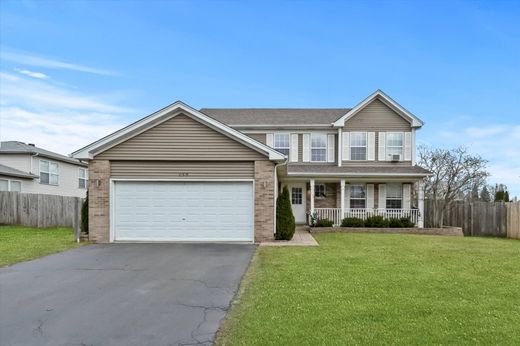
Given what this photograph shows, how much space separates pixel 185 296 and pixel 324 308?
2.46m

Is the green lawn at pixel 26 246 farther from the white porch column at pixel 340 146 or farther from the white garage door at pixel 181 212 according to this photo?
the white porch column at pixel 340 146

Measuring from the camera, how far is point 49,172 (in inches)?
1056

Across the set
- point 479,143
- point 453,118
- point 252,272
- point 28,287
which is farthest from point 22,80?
point 479,143

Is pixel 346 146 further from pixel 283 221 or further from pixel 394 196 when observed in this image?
pixel 283 221

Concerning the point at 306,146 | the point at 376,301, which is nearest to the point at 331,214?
the point at 306,146

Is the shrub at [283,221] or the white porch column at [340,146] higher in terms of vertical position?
the white porch column at [340,146]

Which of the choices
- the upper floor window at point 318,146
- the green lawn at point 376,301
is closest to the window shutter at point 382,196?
the upper floor window at point 318,146

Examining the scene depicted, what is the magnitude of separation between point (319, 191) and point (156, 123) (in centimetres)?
1077

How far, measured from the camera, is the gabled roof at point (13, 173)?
22.7 m

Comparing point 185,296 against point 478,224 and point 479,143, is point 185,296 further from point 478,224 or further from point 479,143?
point 479,143

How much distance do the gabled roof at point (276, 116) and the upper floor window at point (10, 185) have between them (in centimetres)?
1255

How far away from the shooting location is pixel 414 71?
18.7m

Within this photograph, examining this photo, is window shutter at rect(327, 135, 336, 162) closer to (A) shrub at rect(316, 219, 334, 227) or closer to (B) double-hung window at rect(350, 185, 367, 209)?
(B) double-hung window at rect(350, 185, 367, 209)

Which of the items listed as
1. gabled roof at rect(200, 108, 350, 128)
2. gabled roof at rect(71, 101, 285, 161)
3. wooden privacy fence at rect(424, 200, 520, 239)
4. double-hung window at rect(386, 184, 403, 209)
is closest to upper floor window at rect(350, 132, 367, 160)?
gabled roof at rect(200, 108, 350, 128)
